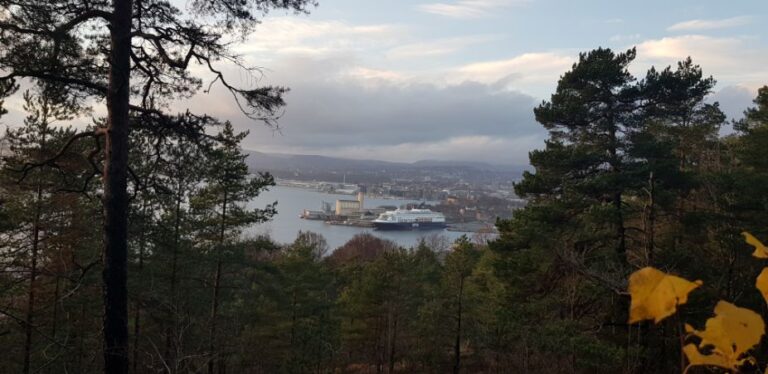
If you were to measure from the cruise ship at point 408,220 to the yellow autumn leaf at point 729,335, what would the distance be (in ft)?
205

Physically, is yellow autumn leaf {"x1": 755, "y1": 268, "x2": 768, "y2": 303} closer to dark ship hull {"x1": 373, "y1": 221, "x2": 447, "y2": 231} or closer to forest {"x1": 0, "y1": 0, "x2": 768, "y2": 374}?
forest {"x1": 0, "y1": 0, "x2": 768, "y2": 374}

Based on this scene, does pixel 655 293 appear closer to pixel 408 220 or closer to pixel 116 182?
pixel 116 182

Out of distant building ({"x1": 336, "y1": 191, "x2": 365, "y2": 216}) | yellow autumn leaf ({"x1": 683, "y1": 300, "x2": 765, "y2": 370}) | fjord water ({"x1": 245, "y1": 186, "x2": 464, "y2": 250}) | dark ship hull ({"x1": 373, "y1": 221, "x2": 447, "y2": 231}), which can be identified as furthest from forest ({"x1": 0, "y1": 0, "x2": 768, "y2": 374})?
distant building ({"x1": 336, "y1": 191, "x2": 365, "y2": 216})

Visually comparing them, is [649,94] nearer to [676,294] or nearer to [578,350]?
[578,350]

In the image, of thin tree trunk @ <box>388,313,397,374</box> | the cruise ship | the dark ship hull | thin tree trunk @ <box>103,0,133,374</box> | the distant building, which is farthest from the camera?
the distant building

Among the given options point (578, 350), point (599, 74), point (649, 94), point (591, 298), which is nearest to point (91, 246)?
point (578, 350)

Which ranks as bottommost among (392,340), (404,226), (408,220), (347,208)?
(392,340)

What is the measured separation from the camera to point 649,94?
10.1 m

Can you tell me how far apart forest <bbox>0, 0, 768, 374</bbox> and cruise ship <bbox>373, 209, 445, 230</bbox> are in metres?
Answer: 46.8

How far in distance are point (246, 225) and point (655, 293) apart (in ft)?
39.4

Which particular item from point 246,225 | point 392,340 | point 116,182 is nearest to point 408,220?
point 392,340

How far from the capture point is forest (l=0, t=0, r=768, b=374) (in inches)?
152

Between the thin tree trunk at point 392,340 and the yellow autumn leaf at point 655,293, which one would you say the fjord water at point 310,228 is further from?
the yellow autumn leaf at point 655,293

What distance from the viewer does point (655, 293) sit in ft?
1.98
